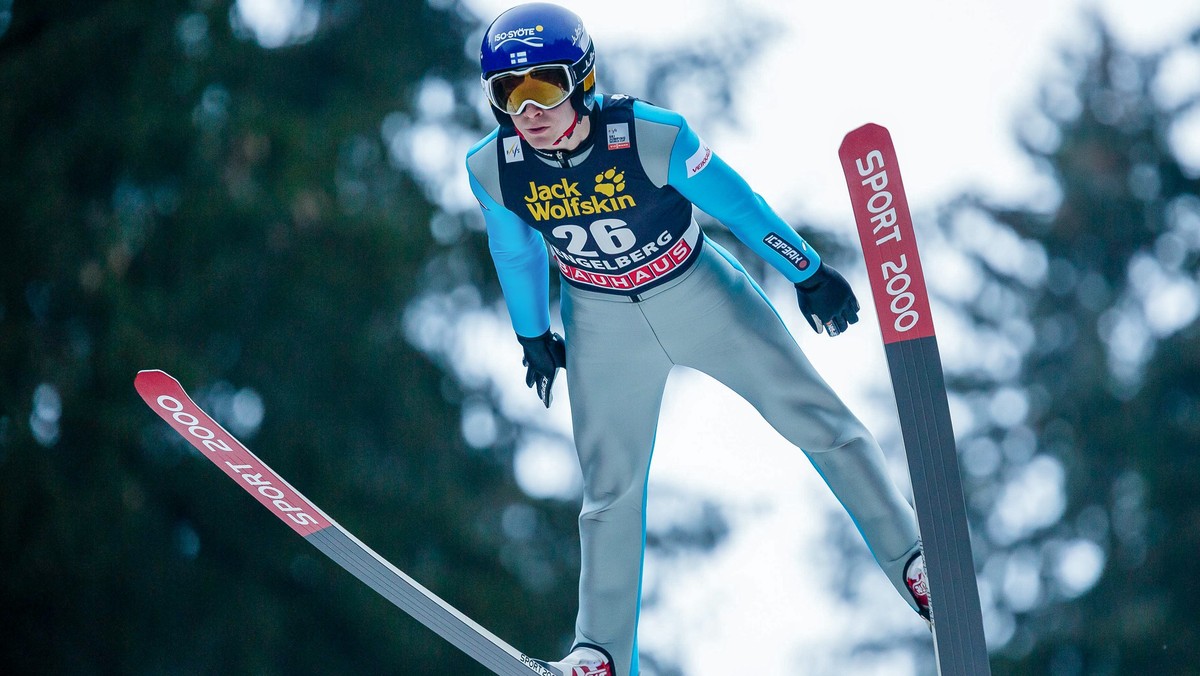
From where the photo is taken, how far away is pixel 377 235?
7289 millimetres

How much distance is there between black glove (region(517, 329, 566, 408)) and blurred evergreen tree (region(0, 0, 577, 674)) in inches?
167

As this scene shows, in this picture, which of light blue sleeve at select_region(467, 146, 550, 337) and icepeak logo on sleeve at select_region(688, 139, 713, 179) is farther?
light blue sleeve at select_region(467, 146, 550, 337)

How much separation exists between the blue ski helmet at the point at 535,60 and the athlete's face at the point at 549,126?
0.06 ft

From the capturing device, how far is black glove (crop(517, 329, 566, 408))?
2.92 metres

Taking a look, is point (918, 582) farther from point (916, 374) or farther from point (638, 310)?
point (638, 310)

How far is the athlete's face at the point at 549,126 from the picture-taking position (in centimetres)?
250

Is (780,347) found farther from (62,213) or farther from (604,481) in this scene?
(62,213)

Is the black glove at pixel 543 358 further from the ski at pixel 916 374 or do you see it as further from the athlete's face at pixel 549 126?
the ski at pixel 916 374

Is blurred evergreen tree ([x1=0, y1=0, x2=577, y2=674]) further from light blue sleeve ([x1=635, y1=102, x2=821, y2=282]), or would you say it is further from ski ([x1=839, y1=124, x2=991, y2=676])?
ski ([x1=839, y1=124, x2=991, y2=676])

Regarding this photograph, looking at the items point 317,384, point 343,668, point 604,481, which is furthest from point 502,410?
point 604,481

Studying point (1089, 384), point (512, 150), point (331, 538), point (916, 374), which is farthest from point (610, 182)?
point (1089, 384)

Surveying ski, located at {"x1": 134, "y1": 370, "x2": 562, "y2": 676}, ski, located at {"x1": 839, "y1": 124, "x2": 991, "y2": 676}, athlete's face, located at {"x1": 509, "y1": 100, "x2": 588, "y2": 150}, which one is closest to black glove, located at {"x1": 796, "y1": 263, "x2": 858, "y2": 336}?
ski, located at {"x1": 839, "y1": 124, "x2": 991, "y2": 676}

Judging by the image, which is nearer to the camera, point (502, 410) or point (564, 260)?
point (564, 260)

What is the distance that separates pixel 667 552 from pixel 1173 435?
3.30 m
